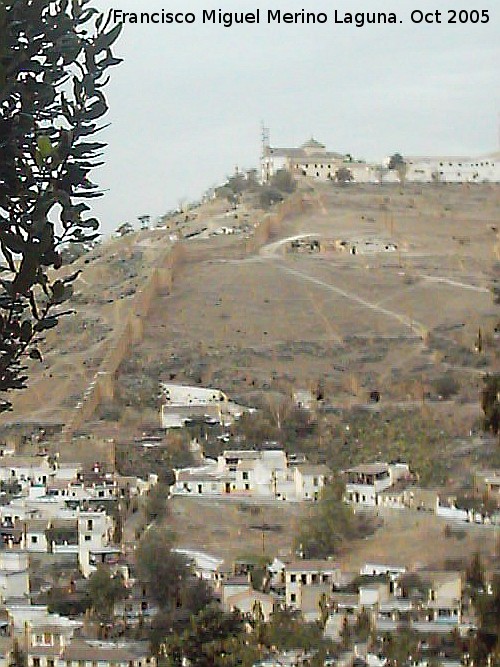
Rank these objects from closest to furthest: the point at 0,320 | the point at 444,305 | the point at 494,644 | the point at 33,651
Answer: the point at 0,320 → the point at 494,644 → the point at 33,651 → the point at 444,305

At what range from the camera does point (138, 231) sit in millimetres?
2979

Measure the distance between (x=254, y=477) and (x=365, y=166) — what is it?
37.1 inches

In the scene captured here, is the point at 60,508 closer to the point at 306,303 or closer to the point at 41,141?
the point at 306,303

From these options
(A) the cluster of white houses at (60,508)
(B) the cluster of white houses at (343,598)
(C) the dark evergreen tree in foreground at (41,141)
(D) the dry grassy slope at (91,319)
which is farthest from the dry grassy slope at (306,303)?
(C) the dark evergreen tree in foreground at (41,141)

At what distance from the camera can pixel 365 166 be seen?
302cm

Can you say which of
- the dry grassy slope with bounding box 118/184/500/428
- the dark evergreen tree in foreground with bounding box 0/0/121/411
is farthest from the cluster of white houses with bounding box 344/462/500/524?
the dark evergreen tree in foreground with bounding box 0/0/121/411

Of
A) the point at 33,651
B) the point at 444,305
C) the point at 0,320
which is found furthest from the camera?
the point at 444,305

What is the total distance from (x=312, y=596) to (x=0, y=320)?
6.09 ft

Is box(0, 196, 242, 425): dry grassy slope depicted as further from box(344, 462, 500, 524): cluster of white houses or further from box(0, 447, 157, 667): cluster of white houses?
box(344, 462, 500, 524): cluster of white houses

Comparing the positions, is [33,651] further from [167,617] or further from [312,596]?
[312,596]

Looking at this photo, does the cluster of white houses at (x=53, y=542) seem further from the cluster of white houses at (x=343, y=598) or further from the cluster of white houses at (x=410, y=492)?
the cluster of white houses at (x=410, y=492)

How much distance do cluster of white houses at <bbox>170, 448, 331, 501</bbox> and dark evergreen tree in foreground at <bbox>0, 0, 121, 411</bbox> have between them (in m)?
1.70

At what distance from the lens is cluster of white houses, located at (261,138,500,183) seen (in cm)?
302

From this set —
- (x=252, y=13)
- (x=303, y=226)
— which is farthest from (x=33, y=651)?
(x=252, y=13)
